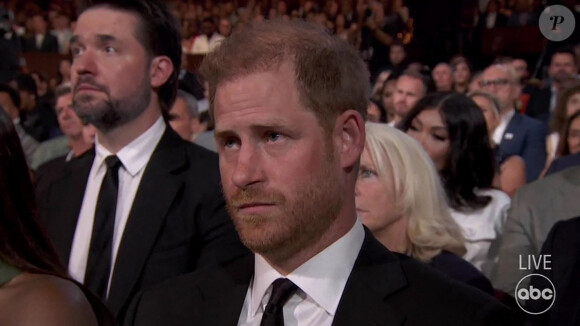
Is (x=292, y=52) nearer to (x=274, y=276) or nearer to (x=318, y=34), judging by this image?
(x=318, y=34)

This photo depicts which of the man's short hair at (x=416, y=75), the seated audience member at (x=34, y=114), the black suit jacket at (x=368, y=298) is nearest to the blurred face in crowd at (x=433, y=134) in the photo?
the man's short hair at (x=416, y=75)

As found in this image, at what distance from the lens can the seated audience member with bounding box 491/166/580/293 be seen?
1.85 m

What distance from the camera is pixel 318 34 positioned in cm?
131

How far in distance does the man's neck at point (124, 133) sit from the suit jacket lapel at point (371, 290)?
Result: 0.92 meters

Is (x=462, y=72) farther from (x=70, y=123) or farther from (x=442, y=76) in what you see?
(x=70, y=123)

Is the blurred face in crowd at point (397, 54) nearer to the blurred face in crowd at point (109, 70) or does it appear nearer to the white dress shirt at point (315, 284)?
the blurred face in crowd at point (109, 70)

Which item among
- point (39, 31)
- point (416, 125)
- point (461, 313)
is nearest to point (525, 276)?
point (461, 313)

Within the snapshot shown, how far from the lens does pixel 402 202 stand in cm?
222

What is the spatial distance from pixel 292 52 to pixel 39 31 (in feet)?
29.1

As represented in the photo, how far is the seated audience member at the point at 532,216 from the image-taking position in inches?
72.9

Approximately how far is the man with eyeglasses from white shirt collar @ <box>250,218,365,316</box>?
193cm

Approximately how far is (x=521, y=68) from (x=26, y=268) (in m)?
1.80

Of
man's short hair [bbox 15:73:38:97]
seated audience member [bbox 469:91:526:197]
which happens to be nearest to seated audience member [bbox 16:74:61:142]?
man's short hair [bbox 15:73:38:97]

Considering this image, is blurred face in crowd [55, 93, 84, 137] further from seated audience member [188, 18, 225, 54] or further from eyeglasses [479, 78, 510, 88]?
seated audience member [188, 18, 225, 54]
